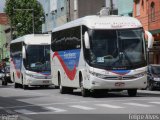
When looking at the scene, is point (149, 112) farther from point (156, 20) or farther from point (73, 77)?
point (156, 20)

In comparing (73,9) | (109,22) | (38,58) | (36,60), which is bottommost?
(36,60)

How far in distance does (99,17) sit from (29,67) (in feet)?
43.7

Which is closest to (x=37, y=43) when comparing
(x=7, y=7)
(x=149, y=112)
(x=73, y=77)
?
(x=73, y=77)

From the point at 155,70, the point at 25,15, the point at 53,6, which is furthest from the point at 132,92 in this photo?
the point at 25,15

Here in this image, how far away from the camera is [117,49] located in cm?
2597

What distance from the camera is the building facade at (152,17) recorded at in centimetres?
4926

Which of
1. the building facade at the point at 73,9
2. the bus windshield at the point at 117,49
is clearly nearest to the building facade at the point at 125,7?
the building facade at the point at 73,9

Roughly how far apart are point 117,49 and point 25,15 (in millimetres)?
67551

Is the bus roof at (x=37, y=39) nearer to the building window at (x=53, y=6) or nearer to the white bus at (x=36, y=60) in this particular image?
the white bus at (x=36, y=60)

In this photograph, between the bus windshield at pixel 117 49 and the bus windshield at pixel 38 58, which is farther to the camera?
the bus windshield at pixel 38 58

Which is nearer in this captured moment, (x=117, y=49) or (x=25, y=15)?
(x=117, y=49)

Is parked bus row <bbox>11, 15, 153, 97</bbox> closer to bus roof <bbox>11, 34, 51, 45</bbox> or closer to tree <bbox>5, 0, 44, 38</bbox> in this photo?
bus roof <bbox>11, 34, 51, 45</bbox>

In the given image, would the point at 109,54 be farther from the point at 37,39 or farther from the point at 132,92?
the point at 37,39

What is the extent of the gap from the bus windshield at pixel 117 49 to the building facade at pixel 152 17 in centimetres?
2142
